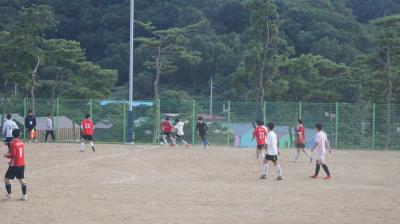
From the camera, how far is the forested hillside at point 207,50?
43281 mm

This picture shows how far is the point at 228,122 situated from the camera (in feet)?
122

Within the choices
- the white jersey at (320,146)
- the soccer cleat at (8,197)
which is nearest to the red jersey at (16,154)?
the soccer cleat at (8,197)

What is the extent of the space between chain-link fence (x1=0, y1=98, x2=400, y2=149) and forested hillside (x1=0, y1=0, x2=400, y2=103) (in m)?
3.69

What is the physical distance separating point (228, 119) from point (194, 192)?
21.5m

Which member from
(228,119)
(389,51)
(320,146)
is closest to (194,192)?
(320,146)

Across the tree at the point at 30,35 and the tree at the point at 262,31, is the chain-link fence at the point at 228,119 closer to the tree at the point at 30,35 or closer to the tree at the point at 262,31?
the tree at the point at 30,35

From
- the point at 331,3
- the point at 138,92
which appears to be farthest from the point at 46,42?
the point at 331,3

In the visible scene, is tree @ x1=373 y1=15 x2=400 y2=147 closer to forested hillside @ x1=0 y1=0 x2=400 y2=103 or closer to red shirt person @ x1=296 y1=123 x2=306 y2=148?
forested hillside @ x1=0 y1=0 x2=400 y2=103

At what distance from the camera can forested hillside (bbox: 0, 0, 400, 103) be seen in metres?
43.3

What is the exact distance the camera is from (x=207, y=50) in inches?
2643

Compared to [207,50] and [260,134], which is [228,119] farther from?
[207,50]

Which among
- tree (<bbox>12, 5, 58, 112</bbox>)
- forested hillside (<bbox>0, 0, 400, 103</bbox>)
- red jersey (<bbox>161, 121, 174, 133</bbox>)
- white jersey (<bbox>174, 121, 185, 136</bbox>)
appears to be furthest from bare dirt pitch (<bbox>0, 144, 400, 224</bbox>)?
forested hillside (<bbox>0, 0, 400, 103</bbox>)

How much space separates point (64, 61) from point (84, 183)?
95.4 feet

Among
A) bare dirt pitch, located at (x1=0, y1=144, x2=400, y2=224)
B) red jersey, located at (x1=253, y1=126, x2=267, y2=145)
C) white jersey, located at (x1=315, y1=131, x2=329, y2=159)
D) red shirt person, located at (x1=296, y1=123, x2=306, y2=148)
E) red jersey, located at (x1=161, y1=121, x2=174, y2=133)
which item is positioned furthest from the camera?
red jersey, located at (x1=161, y1=121, x2=174, y2=133)
